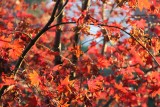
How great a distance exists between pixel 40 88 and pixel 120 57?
10.7 feet

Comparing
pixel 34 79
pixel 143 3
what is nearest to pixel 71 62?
pixel 34 79

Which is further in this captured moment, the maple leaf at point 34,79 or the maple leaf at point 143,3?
the maple leaf at point 34,79

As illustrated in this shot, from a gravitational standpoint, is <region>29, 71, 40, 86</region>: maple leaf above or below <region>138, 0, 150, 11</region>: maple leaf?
below

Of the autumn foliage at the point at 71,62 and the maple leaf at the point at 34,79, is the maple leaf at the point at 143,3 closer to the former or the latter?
the autumn foliage at the point at 71,62

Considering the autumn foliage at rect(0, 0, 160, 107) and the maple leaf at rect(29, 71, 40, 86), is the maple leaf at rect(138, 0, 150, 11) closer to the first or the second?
the autumn foliage at rect(0, 0, 160, 107)

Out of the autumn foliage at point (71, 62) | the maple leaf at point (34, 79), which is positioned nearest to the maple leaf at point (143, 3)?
the autumn foliage at point (71, 62)

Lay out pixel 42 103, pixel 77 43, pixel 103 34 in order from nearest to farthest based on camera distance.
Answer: pixel 42 103 < pixel 103 34 < pixel 77 43

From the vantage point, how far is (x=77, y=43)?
6.48 metres

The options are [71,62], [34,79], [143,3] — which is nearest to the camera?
[143,3]

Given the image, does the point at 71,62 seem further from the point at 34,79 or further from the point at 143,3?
the point at 143,3

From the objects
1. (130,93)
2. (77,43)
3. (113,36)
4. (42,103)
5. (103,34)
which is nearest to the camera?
(42,103)

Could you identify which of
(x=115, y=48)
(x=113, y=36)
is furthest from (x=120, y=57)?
(x=113, y=36)

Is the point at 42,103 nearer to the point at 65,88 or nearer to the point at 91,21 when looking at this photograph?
the point at 65,88

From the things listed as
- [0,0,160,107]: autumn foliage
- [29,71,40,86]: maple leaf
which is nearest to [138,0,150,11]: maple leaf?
[0,0,160,107]: autumn foliage
